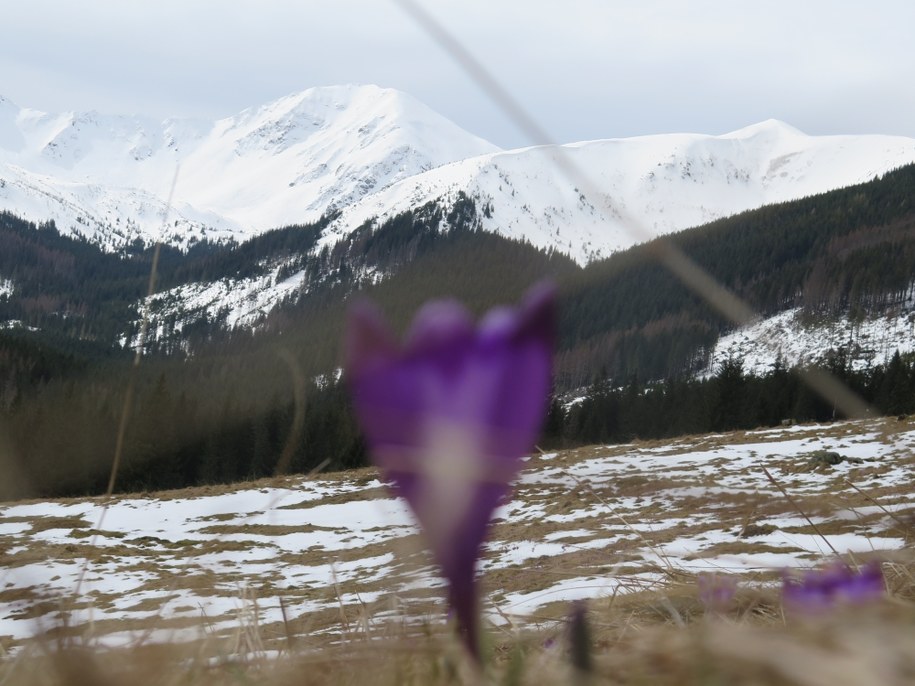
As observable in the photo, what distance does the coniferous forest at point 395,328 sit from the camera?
52.8 m

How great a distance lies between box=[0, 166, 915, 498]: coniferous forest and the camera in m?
52.8

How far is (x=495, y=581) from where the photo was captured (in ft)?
33.4

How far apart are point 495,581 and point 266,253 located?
18082cm

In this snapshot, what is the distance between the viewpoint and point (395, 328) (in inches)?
1081

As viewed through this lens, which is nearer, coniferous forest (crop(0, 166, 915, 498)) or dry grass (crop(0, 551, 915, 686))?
dry grass (crop(0, 551, 915, 686))

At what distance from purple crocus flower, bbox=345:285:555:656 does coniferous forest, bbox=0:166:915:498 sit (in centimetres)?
5

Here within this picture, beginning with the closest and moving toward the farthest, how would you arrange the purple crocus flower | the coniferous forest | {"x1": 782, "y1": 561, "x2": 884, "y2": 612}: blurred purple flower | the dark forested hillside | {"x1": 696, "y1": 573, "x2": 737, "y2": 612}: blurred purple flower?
the purple crocus flower, {"x1": 782, "y1": 561, "x2": 884, "y2": 612}: blurred purple flower, {"x1": 696, "y1": 573, "x2": 737, "y2": 612}: blurred purple flower, the coniferous forest, the dark forested hillside

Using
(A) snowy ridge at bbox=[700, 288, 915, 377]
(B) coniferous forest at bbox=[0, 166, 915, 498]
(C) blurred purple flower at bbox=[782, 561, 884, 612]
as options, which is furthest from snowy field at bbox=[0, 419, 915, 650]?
(A) snowy ridge at bbox=[700, 288, 915, 377]

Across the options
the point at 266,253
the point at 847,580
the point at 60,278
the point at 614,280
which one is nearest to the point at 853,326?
the point at 614,280

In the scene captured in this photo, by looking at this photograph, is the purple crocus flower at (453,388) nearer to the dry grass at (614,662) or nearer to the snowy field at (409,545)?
the dry grass at (614,662)

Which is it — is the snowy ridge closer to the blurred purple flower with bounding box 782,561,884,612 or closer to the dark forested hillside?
the dark forested hillside

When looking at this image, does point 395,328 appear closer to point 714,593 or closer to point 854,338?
point 714,593

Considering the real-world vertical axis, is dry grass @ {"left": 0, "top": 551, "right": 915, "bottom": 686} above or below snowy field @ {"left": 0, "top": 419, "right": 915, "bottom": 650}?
above

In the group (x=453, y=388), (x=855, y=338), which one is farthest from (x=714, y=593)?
(x=855, y=338)
